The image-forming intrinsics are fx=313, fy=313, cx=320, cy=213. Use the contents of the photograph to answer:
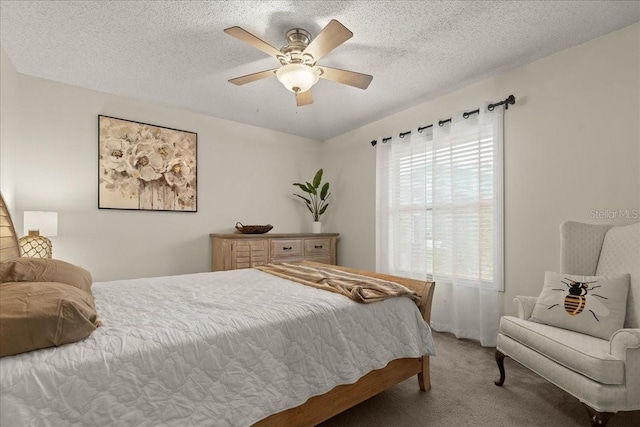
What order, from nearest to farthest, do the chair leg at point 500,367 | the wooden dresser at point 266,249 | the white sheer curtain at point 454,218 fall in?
the chair leg at point 500,367 < the white sheer curtain at point 454,218 < the wooden dresser at point 266,249

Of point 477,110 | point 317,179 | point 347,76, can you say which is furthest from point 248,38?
point 317,179

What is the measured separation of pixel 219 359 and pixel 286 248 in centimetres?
285

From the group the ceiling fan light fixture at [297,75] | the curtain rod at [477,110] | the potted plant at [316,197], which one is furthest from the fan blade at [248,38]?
the potted plant at [316,197]

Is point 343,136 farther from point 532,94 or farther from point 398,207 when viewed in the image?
point 532,94

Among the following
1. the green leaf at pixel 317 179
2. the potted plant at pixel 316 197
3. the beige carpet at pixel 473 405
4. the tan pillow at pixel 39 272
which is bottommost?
the beige carpet at pixel 473 405

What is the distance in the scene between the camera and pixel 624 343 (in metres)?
1.48

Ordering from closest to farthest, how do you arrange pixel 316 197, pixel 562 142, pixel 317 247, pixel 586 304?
pixel 586 304 < pixel 562 142 < pixel 317 247 < pixel 316 197

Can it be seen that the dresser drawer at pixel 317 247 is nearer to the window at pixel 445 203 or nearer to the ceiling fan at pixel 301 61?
the window at pixel 445 203

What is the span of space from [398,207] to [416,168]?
0.51 metres

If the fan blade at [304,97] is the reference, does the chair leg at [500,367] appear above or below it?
below

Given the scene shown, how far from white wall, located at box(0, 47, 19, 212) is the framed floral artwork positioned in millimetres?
643

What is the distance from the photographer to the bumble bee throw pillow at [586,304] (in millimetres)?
1803

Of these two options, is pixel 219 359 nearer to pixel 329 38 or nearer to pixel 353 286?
pixel 353 286

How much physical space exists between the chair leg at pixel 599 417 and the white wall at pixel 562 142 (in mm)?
1253
